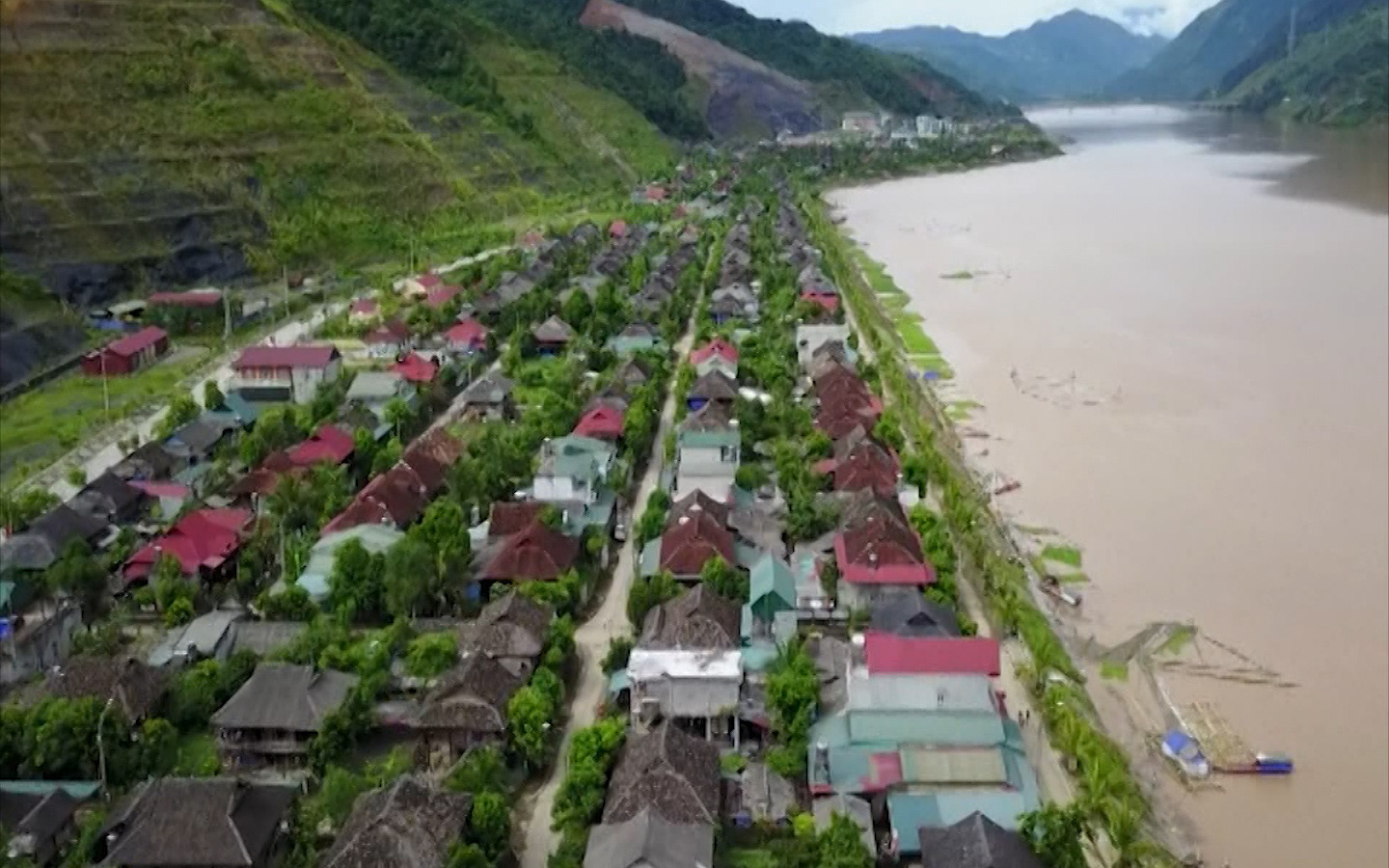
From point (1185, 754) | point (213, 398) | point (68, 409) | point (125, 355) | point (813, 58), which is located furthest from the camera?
point (813, 58)

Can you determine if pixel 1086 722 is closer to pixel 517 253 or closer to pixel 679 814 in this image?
pixel 679 814

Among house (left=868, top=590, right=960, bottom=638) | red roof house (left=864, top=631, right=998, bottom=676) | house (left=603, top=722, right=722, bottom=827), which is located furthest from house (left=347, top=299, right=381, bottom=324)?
house (left=603, top=722, right=722, bottom=827)

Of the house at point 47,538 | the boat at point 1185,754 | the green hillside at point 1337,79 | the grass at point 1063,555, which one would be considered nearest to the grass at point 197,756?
the house at point 47,538

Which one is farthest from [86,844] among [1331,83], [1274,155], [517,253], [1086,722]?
[1331,83]

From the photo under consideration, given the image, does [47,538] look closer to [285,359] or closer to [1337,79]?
[285,359]

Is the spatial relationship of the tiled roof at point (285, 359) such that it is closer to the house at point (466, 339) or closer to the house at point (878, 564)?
the house at point (466, 339)

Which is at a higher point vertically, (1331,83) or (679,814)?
(1331,83)

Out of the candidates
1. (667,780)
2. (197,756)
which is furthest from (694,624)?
(197,756)
